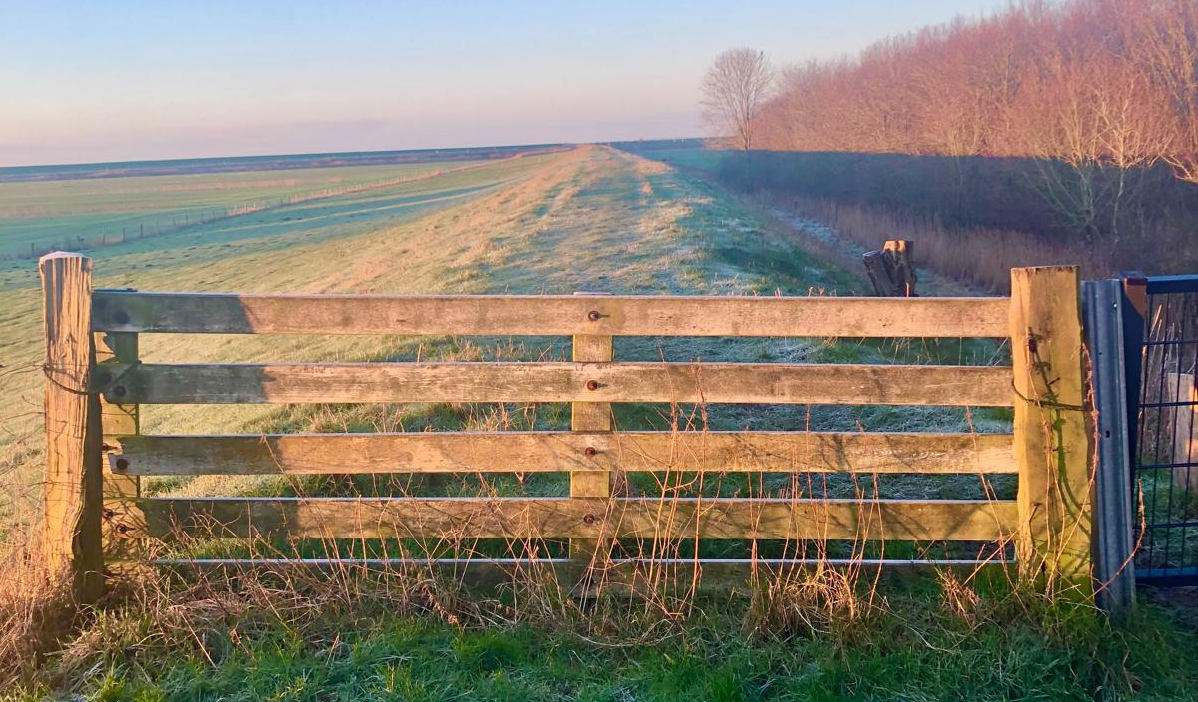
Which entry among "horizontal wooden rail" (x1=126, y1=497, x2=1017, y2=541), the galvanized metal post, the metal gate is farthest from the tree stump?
"horizontal wooden rail" (x1=126, y1=497, x2=1017, y2=541)

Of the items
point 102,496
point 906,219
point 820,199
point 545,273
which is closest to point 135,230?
point 820,199

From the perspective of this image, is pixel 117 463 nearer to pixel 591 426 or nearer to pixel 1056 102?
pixel 591 426

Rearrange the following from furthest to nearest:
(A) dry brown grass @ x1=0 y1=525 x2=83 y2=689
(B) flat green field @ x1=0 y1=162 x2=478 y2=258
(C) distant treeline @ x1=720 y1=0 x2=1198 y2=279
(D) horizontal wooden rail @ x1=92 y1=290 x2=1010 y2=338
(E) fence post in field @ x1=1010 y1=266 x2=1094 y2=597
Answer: (B) flat green field @ x1=0 y1=162 x2=478 y2=258, (C) distant treeline @ x1=720 y1=0 x2=1198 y2=279, (D) horizontal wooden rail @ x1=92 y1=290 x2=1010 y2=338, (E) fence post in field @ x1=1010 y1=266 x2=1094 y2=597, (A) dry brown grass @ x1=0 y1=525 x2=83 y2=689

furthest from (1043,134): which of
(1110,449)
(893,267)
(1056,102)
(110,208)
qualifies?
(110,208)

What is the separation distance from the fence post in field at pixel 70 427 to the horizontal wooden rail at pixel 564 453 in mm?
161

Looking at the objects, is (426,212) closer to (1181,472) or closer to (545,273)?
(545,273)

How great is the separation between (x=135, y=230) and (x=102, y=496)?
206ft

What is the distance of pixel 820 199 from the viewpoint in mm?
52500

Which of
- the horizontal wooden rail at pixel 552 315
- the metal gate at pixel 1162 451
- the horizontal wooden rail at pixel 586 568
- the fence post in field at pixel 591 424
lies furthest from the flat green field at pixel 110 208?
the metal gate at pixel 1162 451

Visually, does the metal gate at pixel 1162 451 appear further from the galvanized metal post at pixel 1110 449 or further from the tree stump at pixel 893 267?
the tree stump at pixel 893 267

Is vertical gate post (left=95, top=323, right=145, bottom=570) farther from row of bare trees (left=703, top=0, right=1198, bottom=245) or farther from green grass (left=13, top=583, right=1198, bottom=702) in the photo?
row of bare trees (left=703, top=0, right=1198, bottom=245)

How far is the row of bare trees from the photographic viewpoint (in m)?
27.8

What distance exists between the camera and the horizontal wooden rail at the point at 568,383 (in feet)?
13.7

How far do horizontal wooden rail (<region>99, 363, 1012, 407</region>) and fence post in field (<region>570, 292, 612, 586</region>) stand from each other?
6 cm
